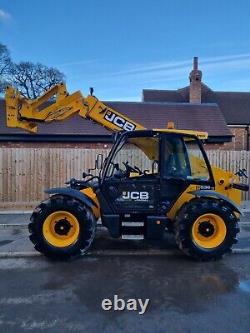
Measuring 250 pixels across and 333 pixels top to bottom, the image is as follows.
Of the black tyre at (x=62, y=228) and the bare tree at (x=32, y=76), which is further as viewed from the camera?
the bare tree at (x=32, y=76)

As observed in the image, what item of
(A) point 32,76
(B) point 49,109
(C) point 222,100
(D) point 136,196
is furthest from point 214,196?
(A) point 32,76

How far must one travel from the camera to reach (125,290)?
4434mm

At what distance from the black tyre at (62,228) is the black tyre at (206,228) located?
1.57 metres

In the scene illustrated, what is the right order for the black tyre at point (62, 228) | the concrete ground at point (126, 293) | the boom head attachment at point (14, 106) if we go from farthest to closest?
1. the boom head attachment at point (14, 106)
2. the black tyre at point (62, 228)
3. the concrete ground at point (126, 293)

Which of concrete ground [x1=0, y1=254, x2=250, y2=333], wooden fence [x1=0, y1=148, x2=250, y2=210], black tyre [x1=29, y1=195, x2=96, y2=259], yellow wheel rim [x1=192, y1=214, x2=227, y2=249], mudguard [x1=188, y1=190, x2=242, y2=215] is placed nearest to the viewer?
concrete ground [x1=0, y1=254, x2=250, y2=333]

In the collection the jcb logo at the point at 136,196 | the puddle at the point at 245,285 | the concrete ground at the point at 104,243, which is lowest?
the puddle at the point at 245,285

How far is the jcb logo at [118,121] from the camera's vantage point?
6789 millimetres

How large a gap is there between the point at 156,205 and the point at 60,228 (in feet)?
5.77

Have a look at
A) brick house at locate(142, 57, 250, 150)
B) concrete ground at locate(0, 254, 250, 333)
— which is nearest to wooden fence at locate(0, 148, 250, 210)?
concrete ground at locate(0, 254, 250, 333)

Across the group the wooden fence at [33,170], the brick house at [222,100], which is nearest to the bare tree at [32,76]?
the brick house at [222,100]

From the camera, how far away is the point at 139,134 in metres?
6.04

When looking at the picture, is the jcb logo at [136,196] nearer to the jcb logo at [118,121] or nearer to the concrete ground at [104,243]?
the concrete ground at [104,243]

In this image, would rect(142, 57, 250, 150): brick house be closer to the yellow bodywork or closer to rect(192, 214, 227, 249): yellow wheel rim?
A: the yellow bodywork

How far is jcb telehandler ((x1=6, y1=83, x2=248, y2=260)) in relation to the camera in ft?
18.5
